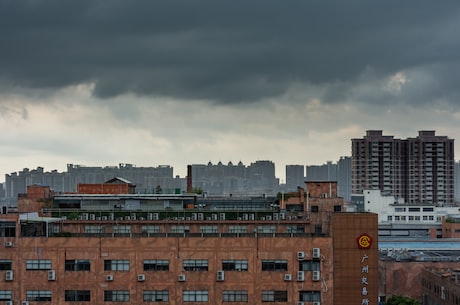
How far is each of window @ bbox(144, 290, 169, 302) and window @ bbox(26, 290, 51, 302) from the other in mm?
5570

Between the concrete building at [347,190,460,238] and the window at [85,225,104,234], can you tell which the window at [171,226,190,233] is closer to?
the window at [85,225,104,234]

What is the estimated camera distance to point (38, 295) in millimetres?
44000

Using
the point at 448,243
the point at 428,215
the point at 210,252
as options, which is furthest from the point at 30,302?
the point at 428,215

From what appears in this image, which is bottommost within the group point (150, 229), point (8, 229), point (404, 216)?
point (404, 216)

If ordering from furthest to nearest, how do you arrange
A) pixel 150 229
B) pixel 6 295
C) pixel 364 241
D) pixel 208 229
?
pixel 150 229 < pixel 208 229 < pixel 6 295 < pixel 364 241

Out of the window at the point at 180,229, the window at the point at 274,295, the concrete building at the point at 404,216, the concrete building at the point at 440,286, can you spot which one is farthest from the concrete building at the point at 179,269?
the concrete building at the point at 404,216

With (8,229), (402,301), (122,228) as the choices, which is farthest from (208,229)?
(402,301)

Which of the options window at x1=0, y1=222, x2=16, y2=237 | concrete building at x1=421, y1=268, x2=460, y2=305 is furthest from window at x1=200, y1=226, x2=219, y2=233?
concrete building at x1=421, y1=268, x2=460, y2=305

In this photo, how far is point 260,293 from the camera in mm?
43750

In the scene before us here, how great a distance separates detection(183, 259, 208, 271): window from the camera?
43844 millimetres

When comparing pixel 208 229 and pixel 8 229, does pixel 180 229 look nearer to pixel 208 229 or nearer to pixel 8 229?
pixel 208 229

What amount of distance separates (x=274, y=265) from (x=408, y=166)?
126 meters

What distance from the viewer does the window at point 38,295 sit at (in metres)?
43.9

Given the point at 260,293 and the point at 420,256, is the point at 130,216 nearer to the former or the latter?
the point at 260,293
